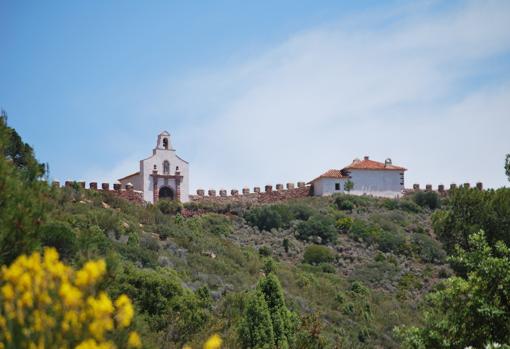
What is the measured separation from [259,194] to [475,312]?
44.1 m

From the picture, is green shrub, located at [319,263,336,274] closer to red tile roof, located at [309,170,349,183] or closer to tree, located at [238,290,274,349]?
red tile roof, located at [309,170,349,183]

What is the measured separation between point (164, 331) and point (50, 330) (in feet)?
40.0

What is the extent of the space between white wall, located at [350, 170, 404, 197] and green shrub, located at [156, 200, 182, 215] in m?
17.1

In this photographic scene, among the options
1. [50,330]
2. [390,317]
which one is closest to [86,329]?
[50,330]

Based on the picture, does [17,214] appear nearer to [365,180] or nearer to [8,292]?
[8,292]

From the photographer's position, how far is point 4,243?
26.6 ft

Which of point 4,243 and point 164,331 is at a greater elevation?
point 4,243

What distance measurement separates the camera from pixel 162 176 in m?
51.7

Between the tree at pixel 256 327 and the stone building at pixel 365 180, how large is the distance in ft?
130

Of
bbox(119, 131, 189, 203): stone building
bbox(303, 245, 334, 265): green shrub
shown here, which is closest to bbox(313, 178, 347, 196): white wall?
bbox(119, 131, 189, 203): stone building

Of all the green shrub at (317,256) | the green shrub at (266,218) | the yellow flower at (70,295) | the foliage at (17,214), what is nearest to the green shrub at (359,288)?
the green shrub at (317,256)

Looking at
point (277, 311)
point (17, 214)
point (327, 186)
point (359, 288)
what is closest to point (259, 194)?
point (327, 186)

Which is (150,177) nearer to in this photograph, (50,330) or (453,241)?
(453,241)

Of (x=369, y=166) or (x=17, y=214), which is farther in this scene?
(x=369, y=166)
